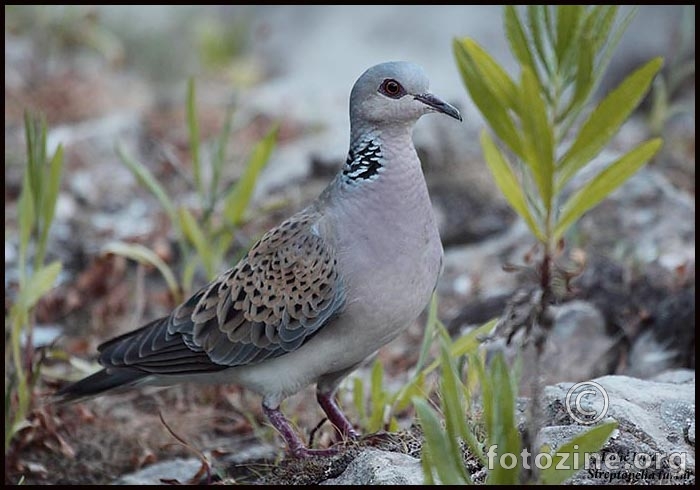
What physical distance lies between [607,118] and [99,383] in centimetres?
232

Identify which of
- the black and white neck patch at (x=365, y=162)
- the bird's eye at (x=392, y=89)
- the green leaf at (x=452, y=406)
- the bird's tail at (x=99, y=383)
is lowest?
the bird's tail at (x=99, y=383)

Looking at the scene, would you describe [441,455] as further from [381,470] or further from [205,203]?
[205,203]

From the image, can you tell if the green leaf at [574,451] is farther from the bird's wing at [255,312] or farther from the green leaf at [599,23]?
the bird's wing at [255,312]

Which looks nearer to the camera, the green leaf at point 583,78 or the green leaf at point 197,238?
the green leaf at point 583,78

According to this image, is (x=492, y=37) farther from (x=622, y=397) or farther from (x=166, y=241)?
(x=622, y=397)

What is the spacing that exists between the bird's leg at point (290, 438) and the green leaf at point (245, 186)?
1.25 m

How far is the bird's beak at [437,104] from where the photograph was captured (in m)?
3.40

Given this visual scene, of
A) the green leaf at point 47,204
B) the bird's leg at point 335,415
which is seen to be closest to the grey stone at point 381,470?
the bird's leg at point 335,415

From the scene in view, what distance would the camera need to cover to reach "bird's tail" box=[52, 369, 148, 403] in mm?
3943

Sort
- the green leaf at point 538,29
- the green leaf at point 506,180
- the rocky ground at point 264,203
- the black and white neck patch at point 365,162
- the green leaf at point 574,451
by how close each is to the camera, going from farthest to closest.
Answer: the rocky ground at point 264,203 → the black and white neck patch at point 365,162 → the green leaf at point 538,29 → the green leaf at point 506,180 → the green leaf at point 574,451

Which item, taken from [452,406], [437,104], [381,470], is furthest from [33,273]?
[452,406]

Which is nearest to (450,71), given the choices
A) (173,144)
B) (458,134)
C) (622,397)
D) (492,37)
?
(492,37)

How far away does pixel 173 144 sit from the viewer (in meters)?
7.37

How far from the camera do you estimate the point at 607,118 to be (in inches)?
95.6
